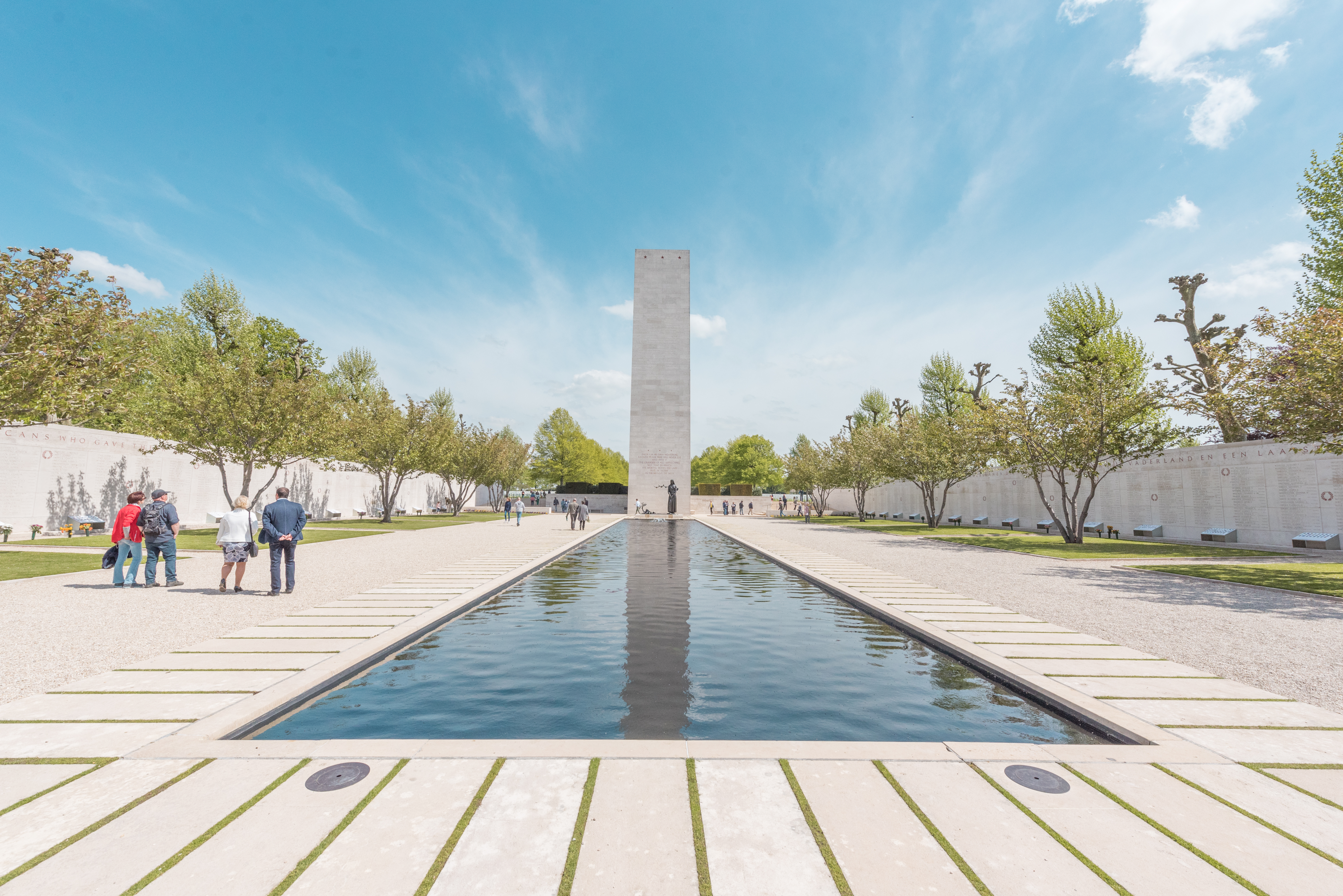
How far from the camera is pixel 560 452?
2899 inches

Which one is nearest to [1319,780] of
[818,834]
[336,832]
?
[818,834]

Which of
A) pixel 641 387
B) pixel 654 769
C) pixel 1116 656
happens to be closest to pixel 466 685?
pixel 654 769

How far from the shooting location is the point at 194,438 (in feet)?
74.4

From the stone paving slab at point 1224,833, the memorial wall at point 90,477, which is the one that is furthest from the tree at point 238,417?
the stone paving slab at point 1224,833

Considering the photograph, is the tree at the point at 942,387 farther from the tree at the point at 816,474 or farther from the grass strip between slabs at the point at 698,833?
the grass strip between slabs at the point at 698,833

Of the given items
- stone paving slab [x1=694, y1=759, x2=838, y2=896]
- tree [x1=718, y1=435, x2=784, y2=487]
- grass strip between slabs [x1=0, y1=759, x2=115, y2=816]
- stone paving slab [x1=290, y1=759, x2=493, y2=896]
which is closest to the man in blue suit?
grass strip between slabs [x1=0, y1=759, x2=115, y2=816]

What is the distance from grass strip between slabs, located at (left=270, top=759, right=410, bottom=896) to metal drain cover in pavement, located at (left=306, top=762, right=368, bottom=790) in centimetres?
16

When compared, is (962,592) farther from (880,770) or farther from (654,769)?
(654,769)

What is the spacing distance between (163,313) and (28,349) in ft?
113

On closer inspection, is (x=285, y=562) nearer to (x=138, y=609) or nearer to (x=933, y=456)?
(x=138, y=609)

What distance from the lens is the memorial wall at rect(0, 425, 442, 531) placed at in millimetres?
19984

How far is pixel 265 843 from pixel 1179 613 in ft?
37.1

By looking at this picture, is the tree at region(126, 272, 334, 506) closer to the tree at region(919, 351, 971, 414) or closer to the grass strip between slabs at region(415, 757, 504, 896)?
the grass strip between slabs at region(415, 757, 504, 896)

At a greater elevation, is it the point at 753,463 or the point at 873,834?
the point at 753,463
